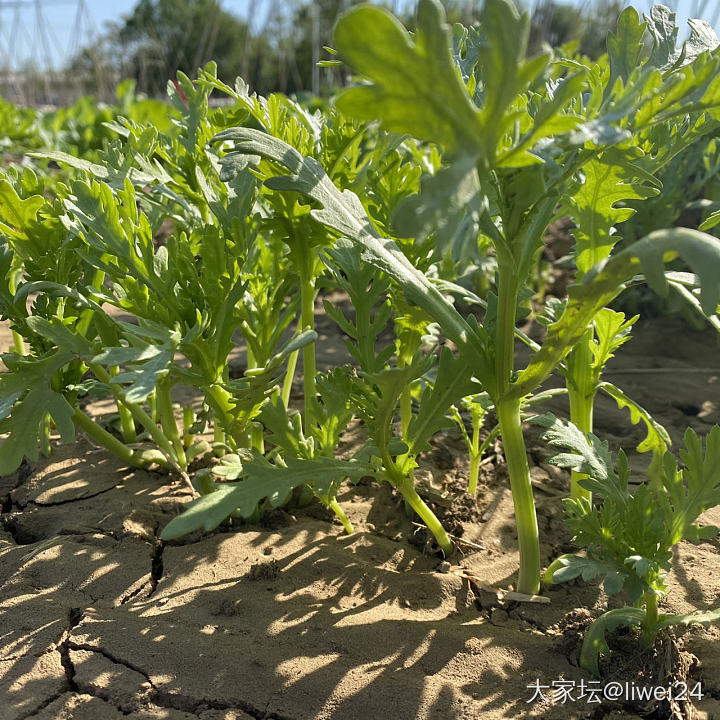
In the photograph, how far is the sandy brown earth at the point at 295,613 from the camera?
59.3 inches

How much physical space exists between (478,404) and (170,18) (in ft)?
105

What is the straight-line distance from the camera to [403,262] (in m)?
1.62

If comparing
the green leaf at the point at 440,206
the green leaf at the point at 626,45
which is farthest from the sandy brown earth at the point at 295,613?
the green leaf at the point at 626,45

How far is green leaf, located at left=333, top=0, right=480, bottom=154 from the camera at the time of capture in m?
1.05

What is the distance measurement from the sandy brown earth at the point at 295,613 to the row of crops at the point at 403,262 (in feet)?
0.32

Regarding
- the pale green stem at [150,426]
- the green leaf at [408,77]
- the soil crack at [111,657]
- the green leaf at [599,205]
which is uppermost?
the green leaf at [408,77]

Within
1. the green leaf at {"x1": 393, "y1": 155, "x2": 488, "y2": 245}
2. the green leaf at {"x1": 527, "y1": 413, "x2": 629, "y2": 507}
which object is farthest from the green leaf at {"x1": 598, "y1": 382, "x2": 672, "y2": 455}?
the green leaf at {"x1": 393, "y1": 155, "x2": 488, "y2": 245}

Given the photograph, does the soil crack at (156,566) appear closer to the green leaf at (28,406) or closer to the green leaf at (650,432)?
the green leaf at (28,406)

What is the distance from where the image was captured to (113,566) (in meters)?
1.95

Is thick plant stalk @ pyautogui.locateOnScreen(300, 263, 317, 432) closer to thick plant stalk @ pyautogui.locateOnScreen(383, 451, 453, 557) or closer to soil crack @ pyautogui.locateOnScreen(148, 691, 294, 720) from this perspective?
thick plant stalk @ pyautogui.locateOnScreen(383, 451, 453, 557)

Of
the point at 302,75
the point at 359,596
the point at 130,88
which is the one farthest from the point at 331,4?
the point at 359,596

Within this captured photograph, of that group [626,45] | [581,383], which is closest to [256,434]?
[581,383]

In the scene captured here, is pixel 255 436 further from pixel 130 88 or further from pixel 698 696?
pixel 130 88

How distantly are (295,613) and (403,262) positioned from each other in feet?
2.89
